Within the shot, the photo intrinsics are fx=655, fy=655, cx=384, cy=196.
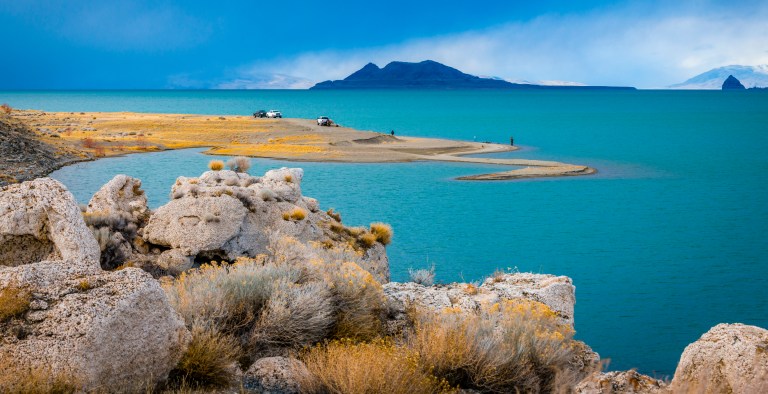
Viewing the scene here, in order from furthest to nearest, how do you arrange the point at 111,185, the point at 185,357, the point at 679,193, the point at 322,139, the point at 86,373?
the point at 322,139, the point at 679,193, the point at 111,185, the point at 185,357, the point at 86,373

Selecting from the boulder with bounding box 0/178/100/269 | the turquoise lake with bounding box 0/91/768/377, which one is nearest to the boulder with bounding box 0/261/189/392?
the boulder with bounding box 0/178/100/269

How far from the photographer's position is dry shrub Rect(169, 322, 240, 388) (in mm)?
5969

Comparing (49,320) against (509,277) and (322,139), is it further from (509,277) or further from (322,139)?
(322,139)

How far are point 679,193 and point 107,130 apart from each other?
54.7 m

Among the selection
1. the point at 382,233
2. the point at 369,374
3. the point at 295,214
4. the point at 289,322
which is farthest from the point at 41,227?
the point at 382,233

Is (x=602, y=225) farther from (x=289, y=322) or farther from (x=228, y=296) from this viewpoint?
(x=228, y=296)

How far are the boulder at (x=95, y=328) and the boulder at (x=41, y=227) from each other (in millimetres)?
2901

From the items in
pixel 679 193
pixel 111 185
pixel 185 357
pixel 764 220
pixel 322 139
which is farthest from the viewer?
pixel 322 139

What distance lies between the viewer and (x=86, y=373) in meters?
5.10

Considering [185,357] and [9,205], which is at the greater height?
[9,205]

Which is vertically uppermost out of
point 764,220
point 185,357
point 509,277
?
point 185,357

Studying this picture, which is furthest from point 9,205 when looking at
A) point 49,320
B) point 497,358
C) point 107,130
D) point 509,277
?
point 107,130

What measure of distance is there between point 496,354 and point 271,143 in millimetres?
56012

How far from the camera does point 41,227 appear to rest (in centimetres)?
887
